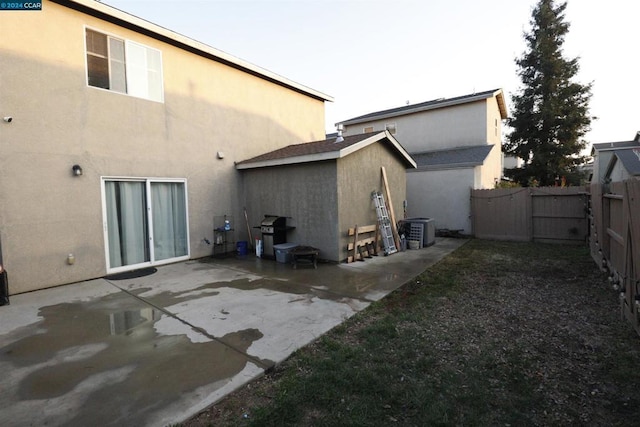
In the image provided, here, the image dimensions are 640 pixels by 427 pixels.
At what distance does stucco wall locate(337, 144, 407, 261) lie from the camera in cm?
772

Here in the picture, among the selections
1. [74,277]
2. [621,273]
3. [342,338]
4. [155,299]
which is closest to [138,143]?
[74,277]

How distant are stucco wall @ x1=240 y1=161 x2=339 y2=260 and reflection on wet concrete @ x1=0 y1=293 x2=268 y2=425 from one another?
4168mm

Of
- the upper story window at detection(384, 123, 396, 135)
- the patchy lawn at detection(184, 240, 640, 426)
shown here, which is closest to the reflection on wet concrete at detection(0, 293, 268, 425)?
the patchy lawn at detection(184, 240, 640, 426)

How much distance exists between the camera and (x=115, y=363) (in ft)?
10.4

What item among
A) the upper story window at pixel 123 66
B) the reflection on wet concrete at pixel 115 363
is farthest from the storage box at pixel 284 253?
the upper story window at pixel 123 66

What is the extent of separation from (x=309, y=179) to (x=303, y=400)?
598cm

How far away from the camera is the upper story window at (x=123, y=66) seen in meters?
6.51

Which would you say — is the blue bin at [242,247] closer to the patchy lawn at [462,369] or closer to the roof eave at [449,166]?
the patchy lawn at [462,369]

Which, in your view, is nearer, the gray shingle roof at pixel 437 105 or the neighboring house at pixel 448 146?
the neighboring house at pixel 448 146

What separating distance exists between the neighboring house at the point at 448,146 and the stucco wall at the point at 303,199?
3.16 m

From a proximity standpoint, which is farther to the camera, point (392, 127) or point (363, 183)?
point (392, 127)

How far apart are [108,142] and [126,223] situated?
1843 mm

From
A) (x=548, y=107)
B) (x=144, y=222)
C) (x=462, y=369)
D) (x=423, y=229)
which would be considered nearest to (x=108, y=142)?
(x=144, y=222)

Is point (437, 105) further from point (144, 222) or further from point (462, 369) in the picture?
point (462, 369)
